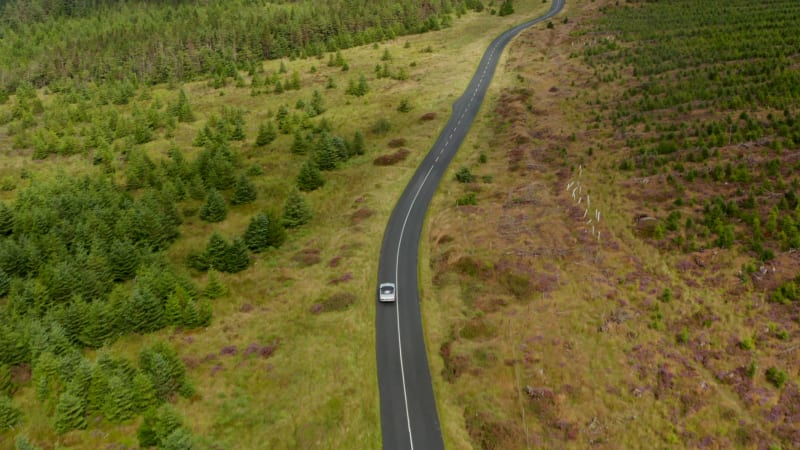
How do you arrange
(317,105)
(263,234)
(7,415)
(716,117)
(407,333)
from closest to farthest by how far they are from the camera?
(7,415) → (407,333) → (263,234) → (716,117) → (317,105)

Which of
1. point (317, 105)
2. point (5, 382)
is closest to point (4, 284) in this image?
point (5, 382)

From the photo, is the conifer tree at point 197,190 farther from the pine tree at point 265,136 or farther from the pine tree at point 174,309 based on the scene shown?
the pine tree at point 174,309

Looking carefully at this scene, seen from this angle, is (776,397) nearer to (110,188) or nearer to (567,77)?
(567,77)

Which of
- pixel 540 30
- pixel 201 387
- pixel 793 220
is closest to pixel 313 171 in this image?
pixel 201 387

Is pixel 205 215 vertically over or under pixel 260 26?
under

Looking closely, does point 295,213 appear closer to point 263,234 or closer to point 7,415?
point 263,234

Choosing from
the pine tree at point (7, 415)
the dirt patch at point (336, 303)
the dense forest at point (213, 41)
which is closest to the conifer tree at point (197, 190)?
the dirt patch at point (336, 303)

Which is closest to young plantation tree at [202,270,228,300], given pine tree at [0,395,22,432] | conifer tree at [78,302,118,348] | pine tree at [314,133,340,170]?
conifer tree at [78,302,118,348]
